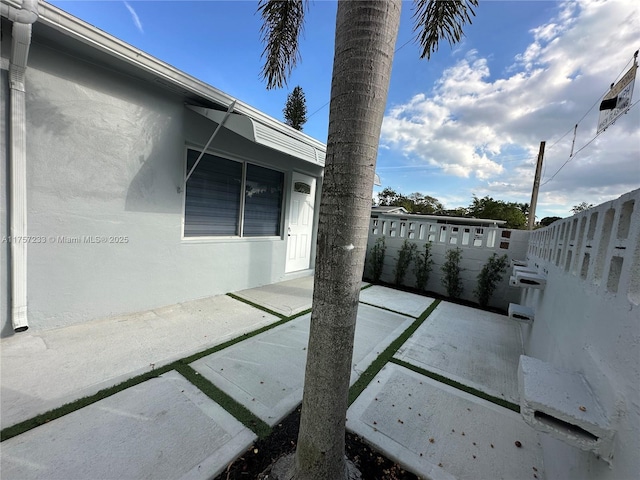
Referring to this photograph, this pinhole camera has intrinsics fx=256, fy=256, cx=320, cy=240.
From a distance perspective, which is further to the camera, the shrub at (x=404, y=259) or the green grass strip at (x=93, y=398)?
the shrub at (x=404, y=259)

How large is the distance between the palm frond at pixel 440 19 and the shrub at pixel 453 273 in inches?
167

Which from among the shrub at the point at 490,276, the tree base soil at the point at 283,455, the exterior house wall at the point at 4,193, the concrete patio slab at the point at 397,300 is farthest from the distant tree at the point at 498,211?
the exterior house wall at the point at 4,193

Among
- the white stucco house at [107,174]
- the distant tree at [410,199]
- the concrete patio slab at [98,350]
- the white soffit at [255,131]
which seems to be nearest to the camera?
the concrete patio slab at [98,350]

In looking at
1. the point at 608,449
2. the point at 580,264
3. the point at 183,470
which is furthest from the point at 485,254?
the point at 183,470

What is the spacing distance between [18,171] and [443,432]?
4.59 metres

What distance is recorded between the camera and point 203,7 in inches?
155

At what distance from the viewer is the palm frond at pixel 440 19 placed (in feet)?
8.74

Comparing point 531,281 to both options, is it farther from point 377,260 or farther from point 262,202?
point 262,202

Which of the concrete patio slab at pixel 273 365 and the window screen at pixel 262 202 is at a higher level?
the window screen at pixel 262 202

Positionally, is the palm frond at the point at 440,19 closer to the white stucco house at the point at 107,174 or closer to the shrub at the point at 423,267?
the white stucco house at the point at 107,174

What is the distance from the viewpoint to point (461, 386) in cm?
259

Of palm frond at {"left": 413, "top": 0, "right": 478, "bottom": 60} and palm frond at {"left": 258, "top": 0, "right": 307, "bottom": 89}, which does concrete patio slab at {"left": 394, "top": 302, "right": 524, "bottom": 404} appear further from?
palm frond at {"left": 258, "top": 0, "right": 307, "bottom": 89}

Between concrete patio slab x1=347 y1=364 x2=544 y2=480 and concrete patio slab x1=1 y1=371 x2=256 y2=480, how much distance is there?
3.27 ft

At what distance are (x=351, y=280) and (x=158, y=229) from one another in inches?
141
